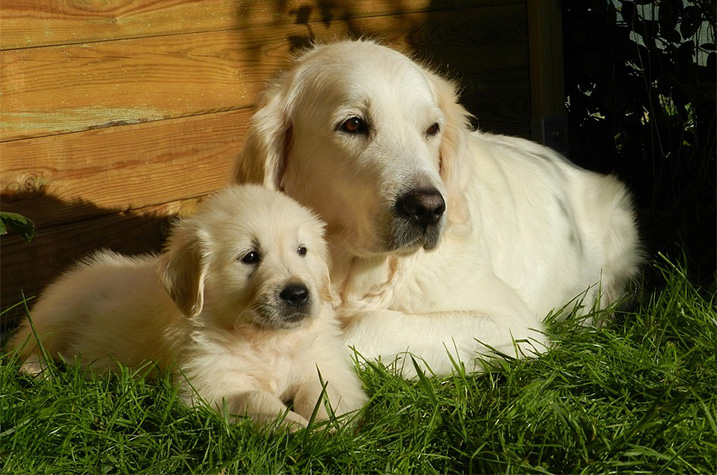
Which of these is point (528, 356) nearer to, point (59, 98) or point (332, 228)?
point (332, 228)

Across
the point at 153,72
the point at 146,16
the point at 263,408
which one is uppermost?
the point at 146,16

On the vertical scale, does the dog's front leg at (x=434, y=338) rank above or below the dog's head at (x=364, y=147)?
below

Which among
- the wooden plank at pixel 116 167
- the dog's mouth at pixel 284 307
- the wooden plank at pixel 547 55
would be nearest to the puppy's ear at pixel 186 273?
the dog's mouth at pixel 284 307

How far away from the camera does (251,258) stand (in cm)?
334

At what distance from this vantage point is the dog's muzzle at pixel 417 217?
136 inches

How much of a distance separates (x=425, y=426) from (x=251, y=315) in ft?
2.45

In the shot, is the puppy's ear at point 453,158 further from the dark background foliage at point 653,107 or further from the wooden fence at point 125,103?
the dark background foliage at point 653,107

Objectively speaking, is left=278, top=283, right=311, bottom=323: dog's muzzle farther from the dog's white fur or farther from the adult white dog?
the adult white dog

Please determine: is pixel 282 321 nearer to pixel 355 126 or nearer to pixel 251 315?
pixel 251 315

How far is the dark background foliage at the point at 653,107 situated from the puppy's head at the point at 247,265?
280 centimetres

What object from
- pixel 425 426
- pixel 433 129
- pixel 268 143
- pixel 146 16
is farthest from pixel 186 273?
pixel 146 16

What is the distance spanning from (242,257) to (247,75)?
7.60ft

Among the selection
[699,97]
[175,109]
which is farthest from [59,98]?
[699,97]

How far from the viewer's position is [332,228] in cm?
379
